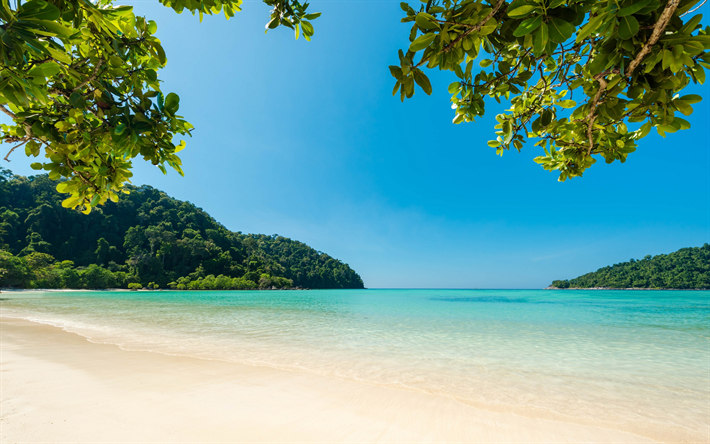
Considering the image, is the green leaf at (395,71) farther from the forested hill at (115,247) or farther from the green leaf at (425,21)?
the forested hill at (115,247)

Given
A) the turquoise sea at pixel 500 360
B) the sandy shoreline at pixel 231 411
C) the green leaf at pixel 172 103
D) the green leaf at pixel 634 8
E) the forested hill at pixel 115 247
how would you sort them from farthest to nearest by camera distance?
the forested hill at pixel 115 247 → the turquoise sea at pixel 500 360 → the sandy shoreline at pixel 231 411 → the green leaf at pixel 172 103 → the green leaf at pixel 634 8

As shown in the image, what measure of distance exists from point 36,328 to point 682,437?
1320 centimetres

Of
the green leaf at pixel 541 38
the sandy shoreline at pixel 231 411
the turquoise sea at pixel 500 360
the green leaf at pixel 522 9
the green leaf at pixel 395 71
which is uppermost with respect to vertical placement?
Result: the green leaf at pixel 395 71

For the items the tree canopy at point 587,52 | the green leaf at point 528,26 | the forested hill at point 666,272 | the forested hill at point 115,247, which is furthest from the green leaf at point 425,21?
the forested hill at point 666,272

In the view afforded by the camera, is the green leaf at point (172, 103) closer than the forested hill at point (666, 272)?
Yes

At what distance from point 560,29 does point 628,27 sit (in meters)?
0.20

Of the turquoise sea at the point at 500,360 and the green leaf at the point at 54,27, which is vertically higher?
the green leaf at the point at 54,27

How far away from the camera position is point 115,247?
5091 centimetres

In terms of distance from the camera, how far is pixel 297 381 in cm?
371

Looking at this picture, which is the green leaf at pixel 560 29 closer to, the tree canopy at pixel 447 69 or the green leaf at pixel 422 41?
the tree canopy at pixel 447 69

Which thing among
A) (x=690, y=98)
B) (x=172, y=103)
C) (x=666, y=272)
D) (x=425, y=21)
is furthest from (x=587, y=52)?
(x=666, y=272)

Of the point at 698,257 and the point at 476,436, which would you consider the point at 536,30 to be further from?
the point at 698,257

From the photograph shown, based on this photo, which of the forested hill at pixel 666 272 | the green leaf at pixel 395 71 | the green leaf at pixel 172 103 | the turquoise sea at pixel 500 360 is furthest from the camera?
the forested hill at pixel 666 272

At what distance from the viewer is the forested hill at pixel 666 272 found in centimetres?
5981
